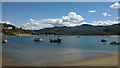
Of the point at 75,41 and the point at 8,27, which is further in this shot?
the point at 75,41

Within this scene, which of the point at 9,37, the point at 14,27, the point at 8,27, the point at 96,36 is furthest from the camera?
the point at 96,36

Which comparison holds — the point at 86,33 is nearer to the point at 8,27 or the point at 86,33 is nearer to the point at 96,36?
the point at 96,36

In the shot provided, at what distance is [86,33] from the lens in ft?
67.4

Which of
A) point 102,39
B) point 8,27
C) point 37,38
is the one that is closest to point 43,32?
point 37,38

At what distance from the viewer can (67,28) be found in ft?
58.6

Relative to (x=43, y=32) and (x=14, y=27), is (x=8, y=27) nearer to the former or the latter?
(x=14, y=27)

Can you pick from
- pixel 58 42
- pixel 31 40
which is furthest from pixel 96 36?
pixel 31 40

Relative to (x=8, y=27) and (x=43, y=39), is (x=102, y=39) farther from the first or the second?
(x=8, y=27)

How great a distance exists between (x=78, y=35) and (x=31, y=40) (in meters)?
3.35

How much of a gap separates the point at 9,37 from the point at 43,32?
2570 mm

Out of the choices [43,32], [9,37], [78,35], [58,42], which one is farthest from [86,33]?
[9,37]

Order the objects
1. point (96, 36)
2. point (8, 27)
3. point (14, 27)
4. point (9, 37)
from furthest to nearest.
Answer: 1. point (96, 36)
2. point (9, 37)
3. point (14, 27)
4. point (8, 27)

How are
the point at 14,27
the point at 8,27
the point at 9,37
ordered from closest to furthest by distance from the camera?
1. the point at 8,27
2. the point at 14,27
3. the point at 9,37

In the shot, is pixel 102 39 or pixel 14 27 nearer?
pixel 14 27
